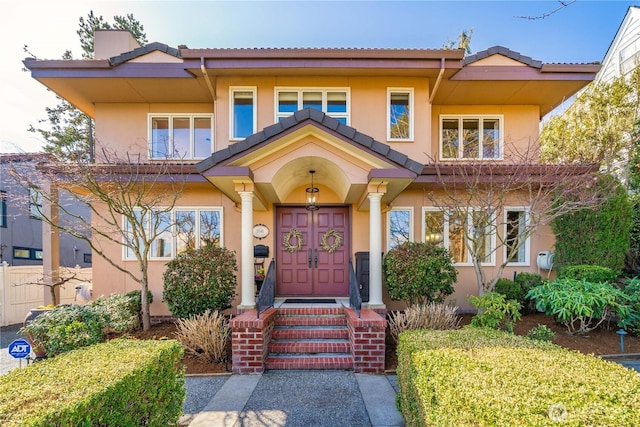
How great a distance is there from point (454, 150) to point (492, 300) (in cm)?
543

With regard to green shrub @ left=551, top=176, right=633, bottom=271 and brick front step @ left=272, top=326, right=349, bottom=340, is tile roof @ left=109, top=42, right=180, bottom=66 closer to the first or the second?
brick front step @ left=272, top=326, right=349, bottom=340

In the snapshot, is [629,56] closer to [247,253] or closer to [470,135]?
[470,135]

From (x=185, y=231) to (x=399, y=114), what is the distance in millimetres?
7177

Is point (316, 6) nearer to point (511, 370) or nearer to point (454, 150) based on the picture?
point (454, 150)

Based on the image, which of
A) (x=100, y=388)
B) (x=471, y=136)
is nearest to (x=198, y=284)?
(x=100, y=388)

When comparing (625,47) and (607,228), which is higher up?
(625,47)

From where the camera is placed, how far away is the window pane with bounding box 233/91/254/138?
8.70 m

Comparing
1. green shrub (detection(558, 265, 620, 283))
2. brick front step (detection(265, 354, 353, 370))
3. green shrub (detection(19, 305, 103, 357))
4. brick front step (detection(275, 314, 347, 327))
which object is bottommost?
brick front step (detection(265, 354, 353, 370))

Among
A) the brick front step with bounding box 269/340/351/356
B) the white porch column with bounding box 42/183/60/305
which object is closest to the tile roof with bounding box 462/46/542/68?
the brick front step with bounding box 269/340/351/356

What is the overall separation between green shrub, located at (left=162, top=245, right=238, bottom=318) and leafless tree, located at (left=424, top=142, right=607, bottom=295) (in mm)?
5541

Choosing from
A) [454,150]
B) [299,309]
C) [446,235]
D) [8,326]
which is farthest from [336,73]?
[8,326]

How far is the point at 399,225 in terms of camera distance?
866 cm

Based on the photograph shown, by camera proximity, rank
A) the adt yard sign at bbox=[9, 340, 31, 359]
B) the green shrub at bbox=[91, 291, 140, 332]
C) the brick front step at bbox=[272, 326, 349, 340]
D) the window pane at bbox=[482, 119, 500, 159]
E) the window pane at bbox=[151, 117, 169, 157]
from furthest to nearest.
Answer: the window pane at bbox=[482, 119, 500, 159]
the window pane at bbox=[151, 117, 169, 157]
the brick front step at bbox=[272, 326, 349, 340]
the green shrub at bbox=[91, 291, 140, 332]
the adt yard sign at bbox=[9, 340, 31, 359]

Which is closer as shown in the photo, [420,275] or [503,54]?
[420,275]
